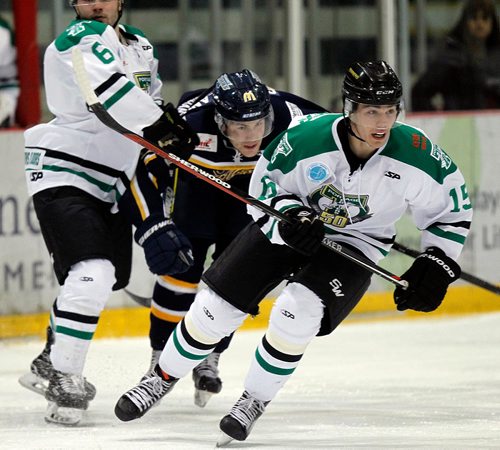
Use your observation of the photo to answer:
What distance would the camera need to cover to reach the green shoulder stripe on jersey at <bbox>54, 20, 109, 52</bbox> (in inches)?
167

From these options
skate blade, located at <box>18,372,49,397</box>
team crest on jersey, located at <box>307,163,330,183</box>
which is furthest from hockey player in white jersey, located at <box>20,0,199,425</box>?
team crest on jersey, located at <box>307,163,330,183</box>

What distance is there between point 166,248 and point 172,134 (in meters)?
0.32

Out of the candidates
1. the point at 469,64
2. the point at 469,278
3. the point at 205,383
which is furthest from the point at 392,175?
the point at 469,64

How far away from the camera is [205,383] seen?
4.56 m

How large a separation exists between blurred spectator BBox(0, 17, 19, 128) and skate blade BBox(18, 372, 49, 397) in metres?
1.78

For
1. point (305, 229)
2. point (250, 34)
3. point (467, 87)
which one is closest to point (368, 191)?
point (305, 229)

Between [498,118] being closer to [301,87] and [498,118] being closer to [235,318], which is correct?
[301,87]

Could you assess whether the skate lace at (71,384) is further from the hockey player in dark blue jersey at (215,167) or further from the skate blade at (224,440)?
the skate blade at (224,440)

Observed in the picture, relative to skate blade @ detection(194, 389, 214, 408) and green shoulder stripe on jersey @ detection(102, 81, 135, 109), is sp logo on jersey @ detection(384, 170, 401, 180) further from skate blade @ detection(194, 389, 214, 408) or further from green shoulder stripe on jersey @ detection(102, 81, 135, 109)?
skate blade @ detection(194, 389, 214, 408)

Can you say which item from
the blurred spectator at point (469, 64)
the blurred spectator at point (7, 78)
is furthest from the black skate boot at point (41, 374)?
the blurred spectator at point (469, 64)

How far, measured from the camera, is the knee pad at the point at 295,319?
148 inches

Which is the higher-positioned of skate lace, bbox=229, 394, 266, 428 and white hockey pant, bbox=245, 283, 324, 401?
white hockey pant, bbox=245, 283, 324, 401

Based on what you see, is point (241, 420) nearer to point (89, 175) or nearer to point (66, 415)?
point (66, 415)

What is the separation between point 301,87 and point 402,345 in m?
1.37
